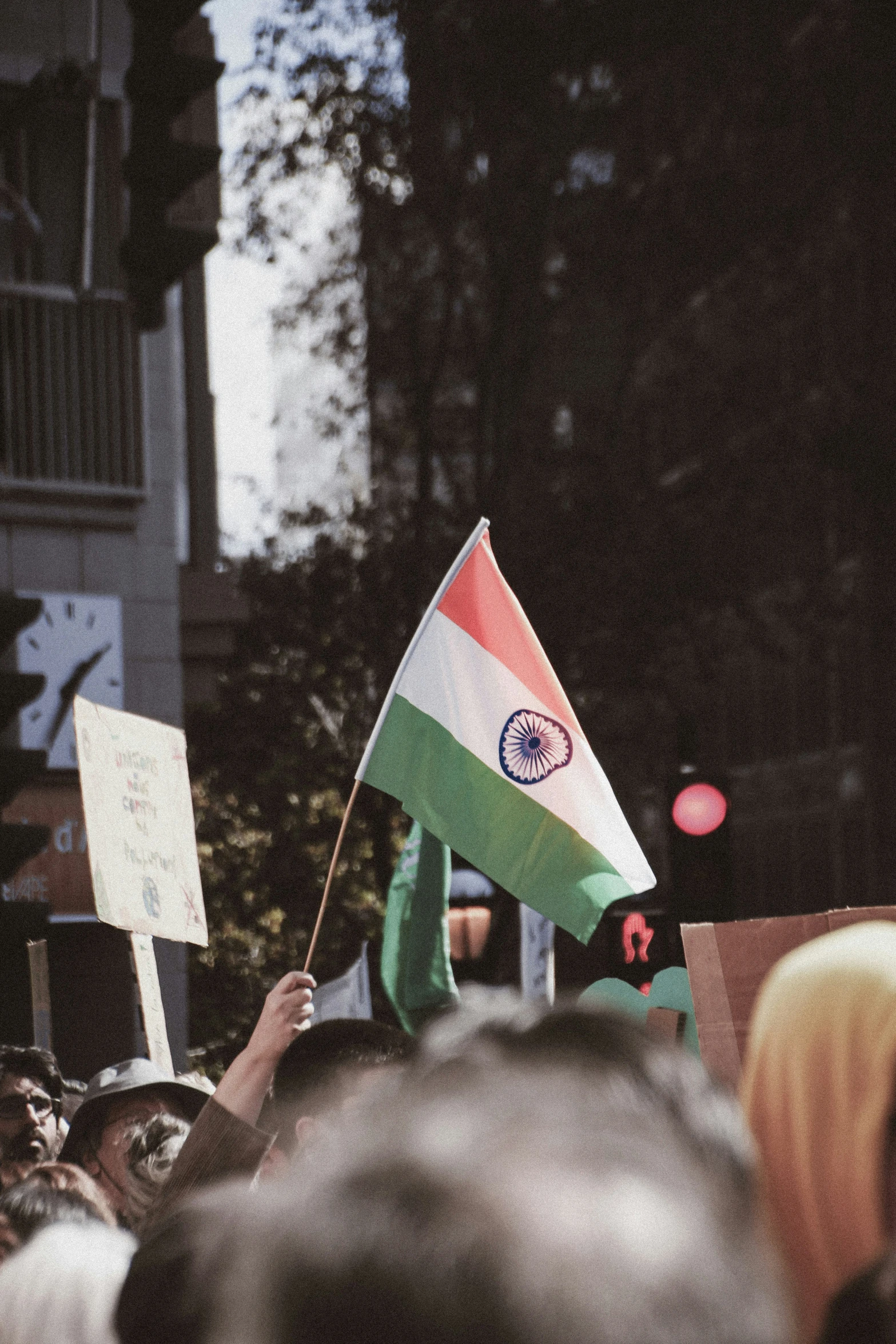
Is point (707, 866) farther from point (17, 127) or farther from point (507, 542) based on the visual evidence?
point (17, 127)

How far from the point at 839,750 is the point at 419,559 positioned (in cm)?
1509

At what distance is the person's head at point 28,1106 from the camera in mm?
4641

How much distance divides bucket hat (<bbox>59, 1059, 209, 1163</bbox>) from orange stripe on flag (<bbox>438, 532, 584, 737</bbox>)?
1228 mm

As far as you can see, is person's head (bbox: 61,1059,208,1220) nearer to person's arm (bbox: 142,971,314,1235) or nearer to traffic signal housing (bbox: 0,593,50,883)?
traffic signal housing (bbox: 0,593,50,883)

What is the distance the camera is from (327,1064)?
3.21 meters

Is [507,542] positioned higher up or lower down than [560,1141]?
higher up

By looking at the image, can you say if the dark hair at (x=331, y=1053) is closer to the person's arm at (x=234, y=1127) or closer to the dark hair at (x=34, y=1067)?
the person's arm at (x=234, y=1127)

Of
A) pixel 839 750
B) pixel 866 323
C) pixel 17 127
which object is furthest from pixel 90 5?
pixel 839 750

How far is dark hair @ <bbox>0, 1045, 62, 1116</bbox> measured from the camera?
4785 millimetres

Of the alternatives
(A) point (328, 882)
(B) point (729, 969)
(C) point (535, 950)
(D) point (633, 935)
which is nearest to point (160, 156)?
(A) point (328, 882)

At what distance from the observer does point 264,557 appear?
18234mm

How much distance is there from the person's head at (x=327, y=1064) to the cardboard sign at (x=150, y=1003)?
→ 1185 millimetres

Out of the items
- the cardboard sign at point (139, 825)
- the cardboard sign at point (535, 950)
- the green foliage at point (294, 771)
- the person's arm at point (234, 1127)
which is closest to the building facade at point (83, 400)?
the green foliage at point (294, 771)

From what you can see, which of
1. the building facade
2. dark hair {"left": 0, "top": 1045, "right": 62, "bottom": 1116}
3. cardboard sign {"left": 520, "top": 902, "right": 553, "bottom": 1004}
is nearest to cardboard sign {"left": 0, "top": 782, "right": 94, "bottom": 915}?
the building facade
